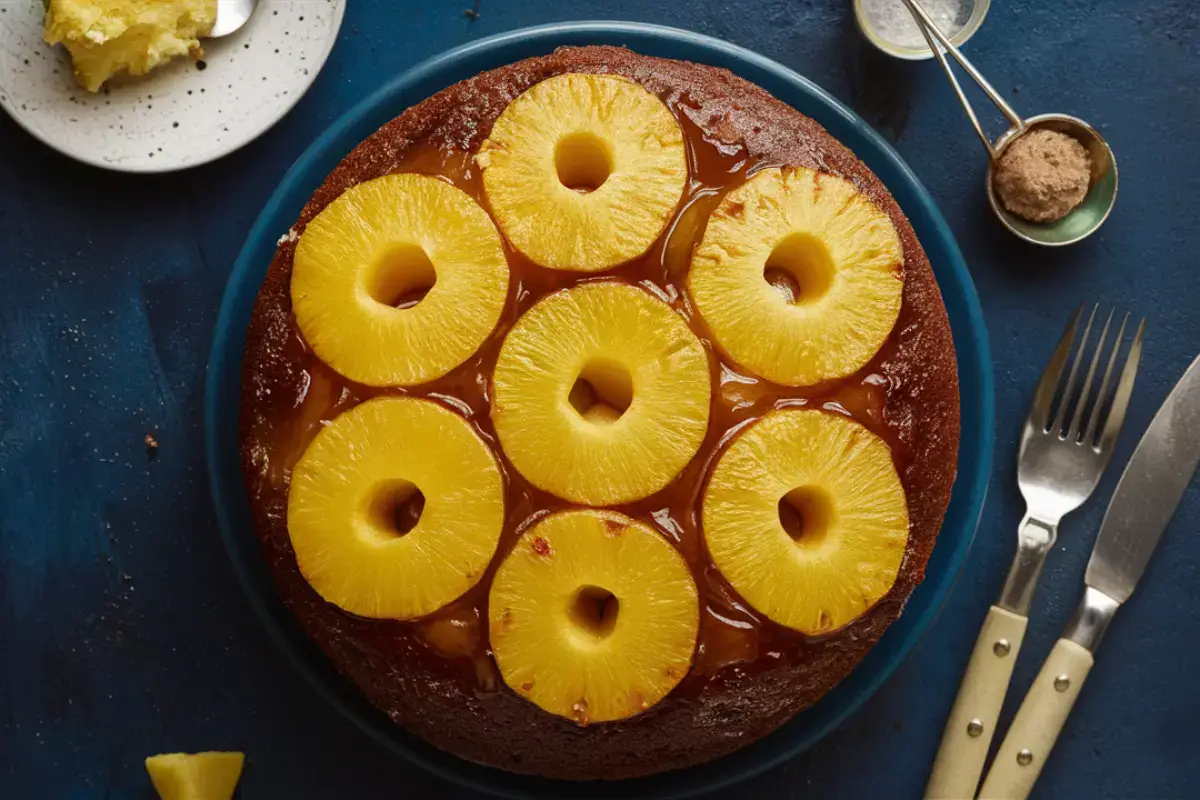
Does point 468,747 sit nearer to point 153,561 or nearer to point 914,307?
point 153,561

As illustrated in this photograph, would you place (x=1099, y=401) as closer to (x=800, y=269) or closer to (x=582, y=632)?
(x=800, y=269)

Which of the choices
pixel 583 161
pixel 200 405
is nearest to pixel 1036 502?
pixel 583 161

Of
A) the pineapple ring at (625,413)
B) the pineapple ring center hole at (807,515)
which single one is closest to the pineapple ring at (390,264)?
the pineapple ring at (625,413)

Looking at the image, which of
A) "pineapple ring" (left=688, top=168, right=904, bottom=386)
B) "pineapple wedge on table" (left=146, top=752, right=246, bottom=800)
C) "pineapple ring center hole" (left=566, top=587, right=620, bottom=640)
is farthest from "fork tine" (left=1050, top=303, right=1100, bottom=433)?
"pineapple wedge on table" (left=146, top=752, right=246, bottom=800)

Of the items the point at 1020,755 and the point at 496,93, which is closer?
the point at 496,93

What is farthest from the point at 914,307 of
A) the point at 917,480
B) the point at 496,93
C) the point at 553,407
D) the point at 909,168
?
the point at 496,93

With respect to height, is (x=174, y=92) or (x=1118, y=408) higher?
(x=1118, y=408)
